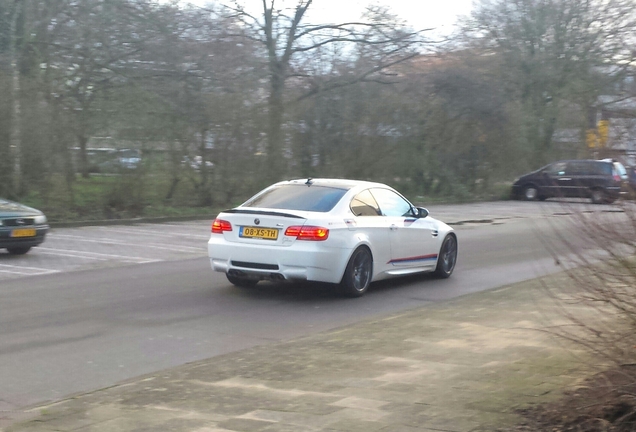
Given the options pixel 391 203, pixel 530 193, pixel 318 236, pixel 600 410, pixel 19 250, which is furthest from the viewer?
pixel 530 193

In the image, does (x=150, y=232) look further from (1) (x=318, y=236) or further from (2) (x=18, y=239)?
(1) (x=318, y=236)

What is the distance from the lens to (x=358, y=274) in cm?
1061

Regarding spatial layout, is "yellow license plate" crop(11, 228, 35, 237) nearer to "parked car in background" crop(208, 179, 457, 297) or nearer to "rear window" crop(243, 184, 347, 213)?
"parked car in background" crop(208, 179, 457, 297)

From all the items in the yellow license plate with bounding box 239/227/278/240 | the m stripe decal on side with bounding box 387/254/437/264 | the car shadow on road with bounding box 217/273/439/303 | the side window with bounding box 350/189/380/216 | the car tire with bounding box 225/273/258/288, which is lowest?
the car shadow on road with bounding box 217/273/439/303

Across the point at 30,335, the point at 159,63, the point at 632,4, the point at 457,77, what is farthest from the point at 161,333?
the point at 632,4

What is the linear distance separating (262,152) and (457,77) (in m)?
12.2

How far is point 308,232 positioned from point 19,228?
6476 millimetres

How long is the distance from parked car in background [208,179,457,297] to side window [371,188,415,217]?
0.02 m

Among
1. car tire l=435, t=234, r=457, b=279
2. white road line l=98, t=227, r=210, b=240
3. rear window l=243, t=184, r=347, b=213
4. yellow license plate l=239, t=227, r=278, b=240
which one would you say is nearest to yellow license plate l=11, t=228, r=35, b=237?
white road line l=98, t=227, r=210, b=240

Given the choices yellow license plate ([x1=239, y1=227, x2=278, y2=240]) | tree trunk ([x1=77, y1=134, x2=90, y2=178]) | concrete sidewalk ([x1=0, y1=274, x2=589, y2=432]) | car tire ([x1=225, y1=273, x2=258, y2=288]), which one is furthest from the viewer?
tree trunk ([x1=77, y1=134, x2=90, y2=178])

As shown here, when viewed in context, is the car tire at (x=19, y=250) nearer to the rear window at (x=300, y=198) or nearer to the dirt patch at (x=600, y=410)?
the rear window at (x=300, y=198)

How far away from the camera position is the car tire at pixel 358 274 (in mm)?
10367

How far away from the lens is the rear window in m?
10.5

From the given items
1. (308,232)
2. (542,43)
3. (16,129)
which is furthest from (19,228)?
(542,43)
